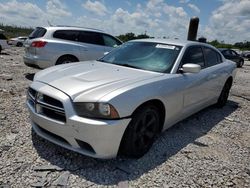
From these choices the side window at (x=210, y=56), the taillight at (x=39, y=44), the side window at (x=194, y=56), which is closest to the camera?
the side window at (x=194, y=56)

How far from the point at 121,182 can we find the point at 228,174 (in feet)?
4.51

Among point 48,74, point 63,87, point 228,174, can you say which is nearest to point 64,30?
point 48,74

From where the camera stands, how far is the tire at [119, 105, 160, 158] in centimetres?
309

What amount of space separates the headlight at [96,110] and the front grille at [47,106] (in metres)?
0.21

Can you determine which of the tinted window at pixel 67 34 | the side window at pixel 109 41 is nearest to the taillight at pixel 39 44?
the tinted window at pixel 67 34

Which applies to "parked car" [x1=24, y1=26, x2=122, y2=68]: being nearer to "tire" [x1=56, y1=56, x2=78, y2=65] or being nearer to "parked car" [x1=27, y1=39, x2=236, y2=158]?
"tire" [x1=56, y1=56, x2=78, y2=65]

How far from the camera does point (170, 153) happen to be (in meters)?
3.62

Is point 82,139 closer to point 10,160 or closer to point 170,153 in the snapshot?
point 10,160

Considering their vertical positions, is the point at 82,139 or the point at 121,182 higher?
the point at 82,139

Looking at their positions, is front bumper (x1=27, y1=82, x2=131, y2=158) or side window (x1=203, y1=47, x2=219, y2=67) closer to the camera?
front bumper (x1=27, y1=82, x2=131, y2=158)

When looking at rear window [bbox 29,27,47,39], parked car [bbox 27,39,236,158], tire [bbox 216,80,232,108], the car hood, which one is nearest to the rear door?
parked car [bbox 27,39,236,158]

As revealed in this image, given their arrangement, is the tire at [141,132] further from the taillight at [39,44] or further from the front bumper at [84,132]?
the taillight at [39,44]

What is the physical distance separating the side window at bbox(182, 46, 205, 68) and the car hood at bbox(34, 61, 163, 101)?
32.7 inches

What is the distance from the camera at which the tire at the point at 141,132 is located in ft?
10.2
